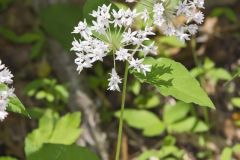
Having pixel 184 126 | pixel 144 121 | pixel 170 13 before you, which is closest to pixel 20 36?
pixel 144 121

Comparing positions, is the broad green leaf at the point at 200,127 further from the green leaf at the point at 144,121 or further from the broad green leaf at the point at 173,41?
the broad green leaf at the point at 173,41

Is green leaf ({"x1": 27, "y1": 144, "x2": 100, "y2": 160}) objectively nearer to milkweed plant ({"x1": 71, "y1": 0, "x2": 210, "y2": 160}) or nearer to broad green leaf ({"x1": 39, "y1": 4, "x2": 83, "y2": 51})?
milkweed plant ({"x1": 71, "y1": 0, "x2": 210, "y2": 160})

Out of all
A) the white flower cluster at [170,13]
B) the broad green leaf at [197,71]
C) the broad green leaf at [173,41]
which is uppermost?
the broad green leaf at [173,41]

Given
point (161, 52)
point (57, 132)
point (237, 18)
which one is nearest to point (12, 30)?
point (161, 52)

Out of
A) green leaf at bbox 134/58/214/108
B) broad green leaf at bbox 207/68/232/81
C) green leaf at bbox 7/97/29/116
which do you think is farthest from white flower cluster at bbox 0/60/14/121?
broad green leaf at bbox 207/68/232/81

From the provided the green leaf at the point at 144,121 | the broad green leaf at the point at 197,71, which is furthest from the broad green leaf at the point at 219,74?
the green leaf at the point at 144,121

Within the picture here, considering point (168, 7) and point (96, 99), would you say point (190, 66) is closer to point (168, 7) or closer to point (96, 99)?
point (96, 99)

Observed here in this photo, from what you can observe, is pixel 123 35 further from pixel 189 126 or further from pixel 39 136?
pixel 189 126

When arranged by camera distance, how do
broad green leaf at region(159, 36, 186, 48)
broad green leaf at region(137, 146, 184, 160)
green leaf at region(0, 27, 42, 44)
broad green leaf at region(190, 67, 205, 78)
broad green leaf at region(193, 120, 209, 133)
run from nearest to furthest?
broad green leaf at region(137, 146, 184, 160) < broad green leaf at region(193, 120, 209, 133) < broad green leaf at region(190, 67, 205, 78) < broad green leaf at region(159, 36, 186, 48) < green leaf at region(0, 27, 42, 44)
